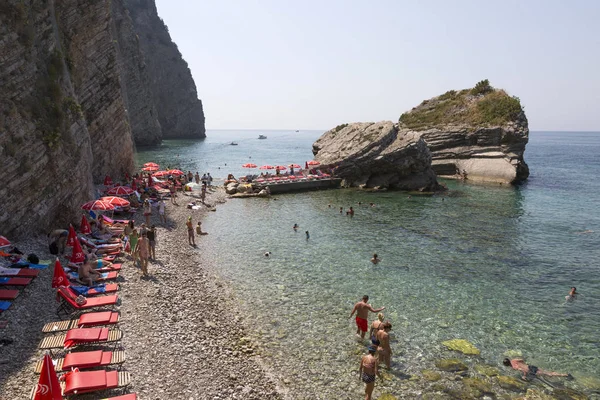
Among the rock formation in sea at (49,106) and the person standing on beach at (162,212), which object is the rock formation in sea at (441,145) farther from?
the rock formation in sea at (49,106)

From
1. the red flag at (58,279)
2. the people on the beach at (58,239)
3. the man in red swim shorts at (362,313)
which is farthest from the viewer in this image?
the people on the beach at (58,239)

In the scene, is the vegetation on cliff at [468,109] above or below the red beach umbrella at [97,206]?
above

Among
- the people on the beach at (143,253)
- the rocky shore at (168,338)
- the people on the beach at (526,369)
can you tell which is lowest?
the people on the beach at (526,369)

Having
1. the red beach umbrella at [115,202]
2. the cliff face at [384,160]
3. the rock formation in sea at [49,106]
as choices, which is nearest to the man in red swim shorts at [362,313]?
the red beach umbrella at [115,202]

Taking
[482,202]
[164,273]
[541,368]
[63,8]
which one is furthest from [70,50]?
[482,202]

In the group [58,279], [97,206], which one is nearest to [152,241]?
[97,206]

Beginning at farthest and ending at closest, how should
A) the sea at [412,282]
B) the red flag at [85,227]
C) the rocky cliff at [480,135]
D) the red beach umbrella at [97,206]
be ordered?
the rocky cliff at [480,135]
the red flag at [85,227]
the red beach umbrella at [97,206]
the sea at [412,282]

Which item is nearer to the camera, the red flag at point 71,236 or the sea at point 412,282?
the sea at point 412,282

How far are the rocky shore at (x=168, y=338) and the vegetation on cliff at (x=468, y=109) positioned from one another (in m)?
52.1

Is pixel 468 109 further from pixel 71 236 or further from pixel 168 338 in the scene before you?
pixel 168 338

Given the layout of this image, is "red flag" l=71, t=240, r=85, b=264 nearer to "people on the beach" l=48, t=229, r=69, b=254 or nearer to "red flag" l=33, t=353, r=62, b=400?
"people on the beach" l=48, t=229, r=69, b=254

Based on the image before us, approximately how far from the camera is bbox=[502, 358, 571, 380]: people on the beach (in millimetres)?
12289

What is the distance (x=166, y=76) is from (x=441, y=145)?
367 ft

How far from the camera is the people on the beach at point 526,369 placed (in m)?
12.3
